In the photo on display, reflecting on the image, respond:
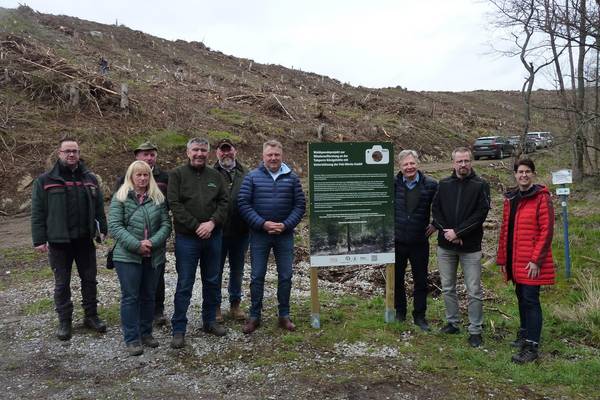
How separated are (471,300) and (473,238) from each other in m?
0.72

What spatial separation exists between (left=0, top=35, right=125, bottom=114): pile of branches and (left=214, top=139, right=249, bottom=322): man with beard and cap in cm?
1344

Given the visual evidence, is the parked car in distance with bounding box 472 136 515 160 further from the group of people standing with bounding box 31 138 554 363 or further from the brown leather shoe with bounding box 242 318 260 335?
the brown leather shoe with bounding box 242 318 260 335

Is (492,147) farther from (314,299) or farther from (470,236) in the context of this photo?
(314,299)

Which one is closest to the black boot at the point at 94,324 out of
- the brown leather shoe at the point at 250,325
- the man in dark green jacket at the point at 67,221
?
the man in dark green jacket at the point at 67,221

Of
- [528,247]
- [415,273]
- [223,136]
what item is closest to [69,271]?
[415,273]

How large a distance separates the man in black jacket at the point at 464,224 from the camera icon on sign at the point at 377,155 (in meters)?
0.73

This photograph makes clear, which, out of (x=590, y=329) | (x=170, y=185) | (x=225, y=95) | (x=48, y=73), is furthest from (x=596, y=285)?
(x=225, y=95)

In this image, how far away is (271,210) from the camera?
5.50m

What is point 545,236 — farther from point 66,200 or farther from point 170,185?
point 66,200

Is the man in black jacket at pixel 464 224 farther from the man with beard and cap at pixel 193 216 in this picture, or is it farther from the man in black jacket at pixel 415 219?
the man with beard and cap at pixel 193 216

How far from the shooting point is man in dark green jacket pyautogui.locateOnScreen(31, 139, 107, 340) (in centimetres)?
532

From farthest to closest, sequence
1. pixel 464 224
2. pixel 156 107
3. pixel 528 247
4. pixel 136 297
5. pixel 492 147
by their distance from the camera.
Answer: pixel 492 147 < pixel 156 107 < pixel 464 224 < pixel 136 297 < pixel 528 247

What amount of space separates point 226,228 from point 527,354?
11.6 ft

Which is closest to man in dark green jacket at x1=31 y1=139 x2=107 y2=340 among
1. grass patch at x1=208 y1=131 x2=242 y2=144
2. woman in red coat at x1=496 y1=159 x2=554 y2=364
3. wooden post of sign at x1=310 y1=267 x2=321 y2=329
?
wooden post of sign at x1=310 y1=267 x2=321 y2=329
